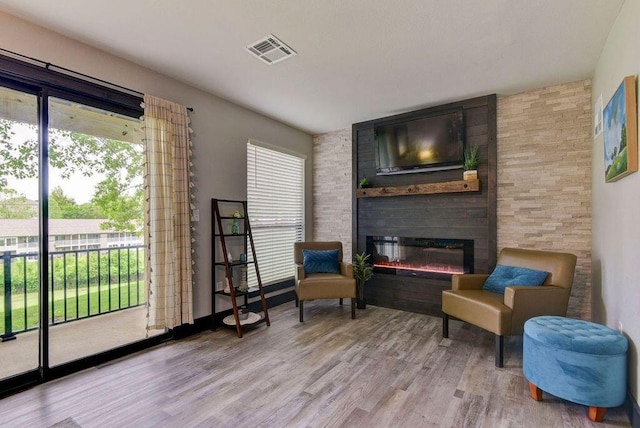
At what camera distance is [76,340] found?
3.00m

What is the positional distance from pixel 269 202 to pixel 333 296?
163 centimetres

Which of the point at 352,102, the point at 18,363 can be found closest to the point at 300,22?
the point at 352,102

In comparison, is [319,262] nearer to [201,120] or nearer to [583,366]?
[201,120]

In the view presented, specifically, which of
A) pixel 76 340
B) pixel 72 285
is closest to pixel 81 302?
pixel 72 285

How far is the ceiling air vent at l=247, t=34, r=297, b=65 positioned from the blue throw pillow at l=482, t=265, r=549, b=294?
289 cm

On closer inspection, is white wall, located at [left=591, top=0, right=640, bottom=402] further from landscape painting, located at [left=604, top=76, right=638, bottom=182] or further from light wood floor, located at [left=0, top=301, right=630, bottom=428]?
light wood floor, located at [left=0, top=301, right=630, bottom=428]

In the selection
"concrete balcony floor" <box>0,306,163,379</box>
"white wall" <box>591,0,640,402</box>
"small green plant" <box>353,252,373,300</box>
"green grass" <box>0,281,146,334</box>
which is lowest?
"concrete balcony floor" <box>0,306,163,379</box>

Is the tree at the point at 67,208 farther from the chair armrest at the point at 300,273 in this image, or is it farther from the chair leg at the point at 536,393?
the chair leg at the point at 536,393

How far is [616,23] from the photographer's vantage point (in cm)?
207

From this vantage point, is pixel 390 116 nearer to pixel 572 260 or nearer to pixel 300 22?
pixel 300 22

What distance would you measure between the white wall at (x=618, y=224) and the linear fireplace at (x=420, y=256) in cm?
121

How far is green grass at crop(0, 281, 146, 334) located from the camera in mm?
2738

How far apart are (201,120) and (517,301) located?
11.6 feet

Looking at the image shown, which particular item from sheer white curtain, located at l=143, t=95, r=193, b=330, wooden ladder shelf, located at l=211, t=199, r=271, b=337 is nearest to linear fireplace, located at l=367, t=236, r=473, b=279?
wooden ladder shelf, located at l=211, t=199, r=271, b=337
